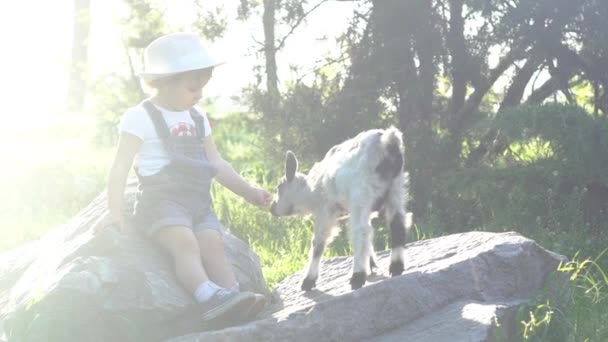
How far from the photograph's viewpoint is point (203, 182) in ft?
17.7

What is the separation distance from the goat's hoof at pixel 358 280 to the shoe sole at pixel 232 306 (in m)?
0.59

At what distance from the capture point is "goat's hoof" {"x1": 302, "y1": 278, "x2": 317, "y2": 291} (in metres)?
5.46

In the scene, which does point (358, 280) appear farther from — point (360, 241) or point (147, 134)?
point (147, 134)

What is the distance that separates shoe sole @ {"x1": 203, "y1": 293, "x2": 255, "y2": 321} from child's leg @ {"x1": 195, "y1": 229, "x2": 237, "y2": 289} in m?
0.36

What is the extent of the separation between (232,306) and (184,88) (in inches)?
54.6

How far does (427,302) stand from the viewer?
4879 millimetres

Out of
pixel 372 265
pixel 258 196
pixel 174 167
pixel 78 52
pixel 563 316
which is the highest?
pixel 78 52

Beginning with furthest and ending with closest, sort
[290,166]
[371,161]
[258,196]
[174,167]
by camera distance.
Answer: [258,196] → [290,166] → [174,167] → [371,161]

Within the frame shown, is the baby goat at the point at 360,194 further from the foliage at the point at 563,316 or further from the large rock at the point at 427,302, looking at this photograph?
the foliage at the point at 563,316

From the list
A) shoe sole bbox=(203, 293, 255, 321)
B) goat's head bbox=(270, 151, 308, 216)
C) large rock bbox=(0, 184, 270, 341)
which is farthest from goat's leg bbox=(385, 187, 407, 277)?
large rock bbox=(0, 184, 270, 341)

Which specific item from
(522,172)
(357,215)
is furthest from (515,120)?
→ (357,215)

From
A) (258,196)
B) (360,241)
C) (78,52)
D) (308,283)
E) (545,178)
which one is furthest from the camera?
(78,52)

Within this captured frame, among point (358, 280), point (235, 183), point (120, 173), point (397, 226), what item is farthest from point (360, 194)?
point (120, 173)

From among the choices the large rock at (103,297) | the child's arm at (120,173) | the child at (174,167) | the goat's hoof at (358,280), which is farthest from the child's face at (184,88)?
the goat's hoof at (358,280)
